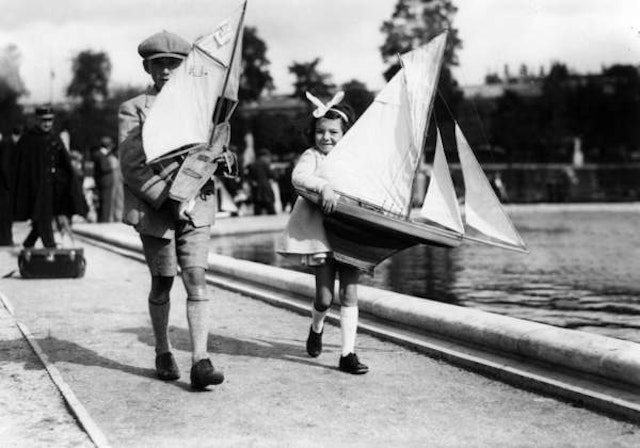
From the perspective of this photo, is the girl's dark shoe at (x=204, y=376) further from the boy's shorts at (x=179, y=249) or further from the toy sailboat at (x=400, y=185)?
the toy sailboat at (x=400, y=185)

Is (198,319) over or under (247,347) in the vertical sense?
over

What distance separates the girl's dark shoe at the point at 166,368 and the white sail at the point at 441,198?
163 centimetres

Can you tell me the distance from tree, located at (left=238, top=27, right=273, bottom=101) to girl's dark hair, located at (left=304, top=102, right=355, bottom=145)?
92383 millimetres

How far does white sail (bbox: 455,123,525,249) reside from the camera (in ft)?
18.5

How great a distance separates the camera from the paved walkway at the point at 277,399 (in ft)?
13.8

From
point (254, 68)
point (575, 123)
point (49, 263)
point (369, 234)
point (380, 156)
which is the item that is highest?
point (254, 68)

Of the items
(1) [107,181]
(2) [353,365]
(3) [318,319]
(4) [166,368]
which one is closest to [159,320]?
(4) [166,368]

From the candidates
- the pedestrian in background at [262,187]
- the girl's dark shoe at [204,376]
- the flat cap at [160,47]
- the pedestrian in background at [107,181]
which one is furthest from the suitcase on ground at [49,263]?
the pedestrian in background at [262,187]

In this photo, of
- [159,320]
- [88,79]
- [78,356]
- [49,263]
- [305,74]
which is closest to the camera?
[159,320]

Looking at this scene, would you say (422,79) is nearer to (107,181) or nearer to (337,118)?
(337,118)

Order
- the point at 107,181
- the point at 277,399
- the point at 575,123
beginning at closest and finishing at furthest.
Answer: the point at 277,399
the point at 107,181
the point at 575,123

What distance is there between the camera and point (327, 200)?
5.53 metres

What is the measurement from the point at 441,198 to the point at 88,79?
126946 millimetres

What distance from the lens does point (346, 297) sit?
5.80 m
